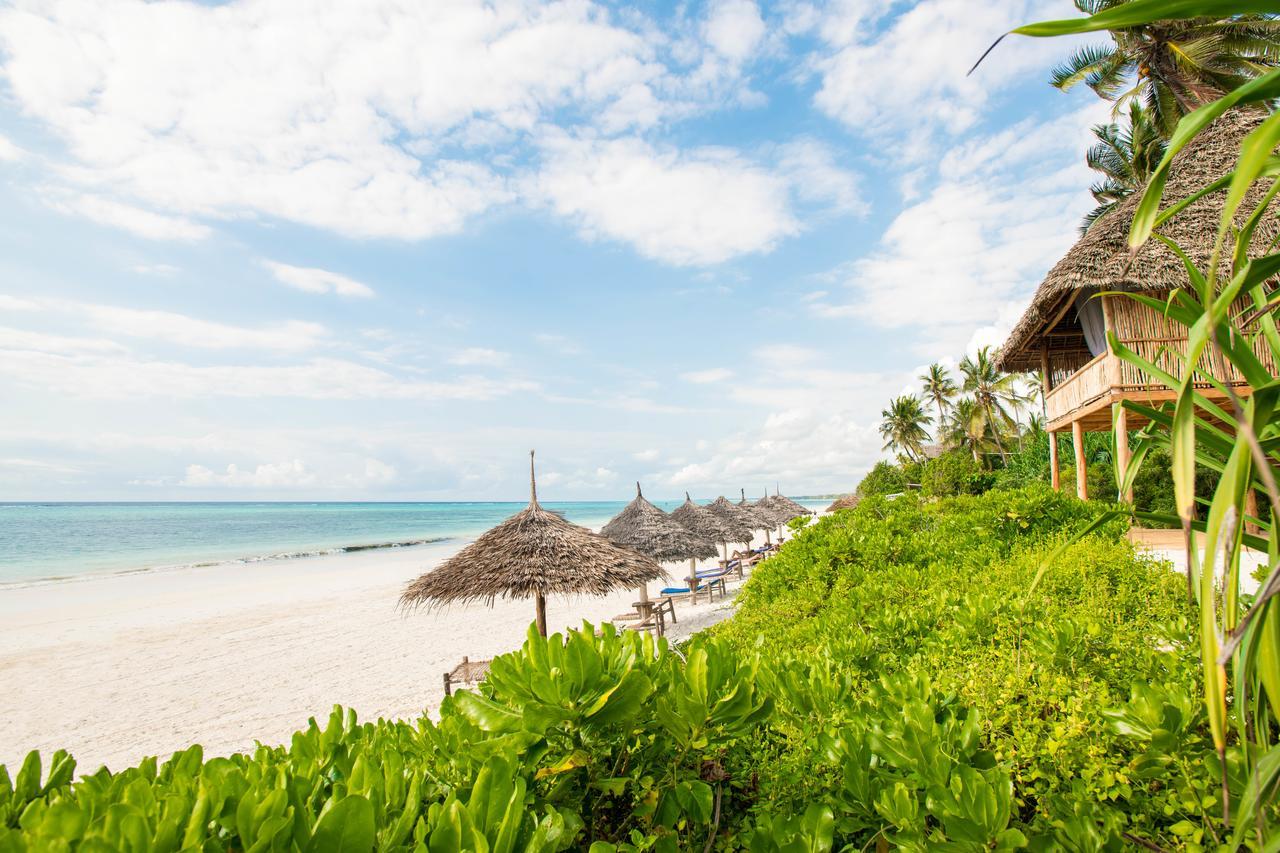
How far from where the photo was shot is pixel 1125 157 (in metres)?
20.6

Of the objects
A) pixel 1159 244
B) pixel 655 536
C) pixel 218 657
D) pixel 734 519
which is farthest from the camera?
pixel 734 519

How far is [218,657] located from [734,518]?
15044 mm

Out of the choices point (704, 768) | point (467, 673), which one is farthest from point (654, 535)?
point (704, 768)

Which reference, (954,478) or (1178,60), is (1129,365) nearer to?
(1178,60)

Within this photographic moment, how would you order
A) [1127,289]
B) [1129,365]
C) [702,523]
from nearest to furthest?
1. [1129,365]
2. [1127,289]
3. [702,523]

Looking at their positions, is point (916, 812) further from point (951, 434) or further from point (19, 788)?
point (951, 434)

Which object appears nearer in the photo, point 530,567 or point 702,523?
point 530,567

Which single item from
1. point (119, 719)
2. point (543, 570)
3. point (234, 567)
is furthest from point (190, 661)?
point (234, 567)

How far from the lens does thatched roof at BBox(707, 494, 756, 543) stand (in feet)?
65.3

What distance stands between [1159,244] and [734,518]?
1448 cm

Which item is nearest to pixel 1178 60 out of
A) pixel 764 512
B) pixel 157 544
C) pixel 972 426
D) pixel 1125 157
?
pixel 1125 157

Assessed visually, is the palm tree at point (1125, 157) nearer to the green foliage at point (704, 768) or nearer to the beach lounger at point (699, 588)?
the beach lounger at point (699, 588)

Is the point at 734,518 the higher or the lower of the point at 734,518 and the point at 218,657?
the higher

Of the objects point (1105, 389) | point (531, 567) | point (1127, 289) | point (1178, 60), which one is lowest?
point (531, 567)
